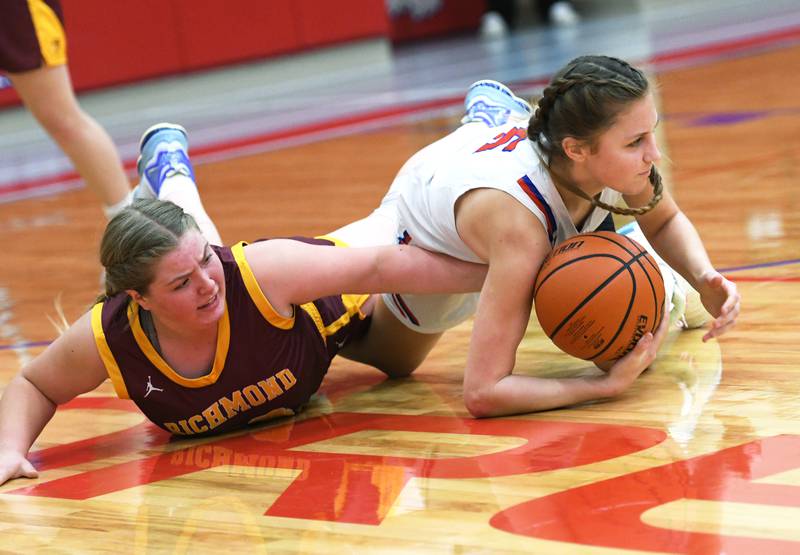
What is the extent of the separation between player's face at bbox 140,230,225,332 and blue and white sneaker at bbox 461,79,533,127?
1068 mm

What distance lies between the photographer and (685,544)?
200 centimetres

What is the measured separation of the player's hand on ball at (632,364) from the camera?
268 cm

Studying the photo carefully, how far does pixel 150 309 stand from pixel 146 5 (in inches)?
323

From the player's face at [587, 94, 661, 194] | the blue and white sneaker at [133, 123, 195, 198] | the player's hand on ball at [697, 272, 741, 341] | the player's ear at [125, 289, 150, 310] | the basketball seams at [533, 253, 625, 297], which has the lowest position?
the player's hand on ball at [697, 272, 741, 341]

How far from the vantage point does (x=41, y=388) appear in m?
2.86

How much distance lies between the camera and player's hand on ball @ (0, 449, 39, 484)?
9.04 feet

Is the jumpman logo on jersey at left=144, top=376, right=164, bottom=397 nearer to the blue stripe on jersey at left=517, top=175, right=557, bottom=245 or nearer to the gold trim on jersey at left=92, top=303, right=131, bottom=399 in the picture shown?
the gold trim on jersey at left=92, top=303, right=131, bottom=399

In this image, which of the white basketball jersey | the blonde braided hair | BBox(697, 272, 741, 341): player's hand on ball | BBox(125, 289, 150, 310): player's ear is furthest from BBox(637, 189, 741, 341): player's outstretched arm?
BBox(125, 289, 150, 310): player's ear

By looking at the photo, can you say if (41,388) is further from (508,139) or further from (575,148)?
(575,148)

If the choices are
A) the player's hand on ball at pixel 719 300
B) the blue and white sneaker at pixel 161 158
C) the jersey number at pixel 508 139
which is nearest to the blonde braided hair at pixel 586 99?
the jersey number at pixel 508 139

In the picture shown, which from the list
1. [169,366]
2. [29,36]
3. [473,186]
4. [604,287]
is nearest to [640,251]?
[604,287]

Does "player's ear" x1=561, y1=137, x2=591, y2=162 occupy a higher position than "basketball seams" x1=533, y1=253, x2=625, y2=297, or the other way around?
"player's ear" x1=561, y1=137, x2=591, y2=162

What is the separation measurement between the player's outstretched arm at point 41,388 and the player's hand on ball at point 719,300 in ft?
4.36

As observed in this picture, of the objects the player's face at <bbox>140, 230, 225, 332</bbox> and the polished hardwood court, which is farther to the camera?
the player's face at <bbox>140, 230, 225, 332</bbox>
